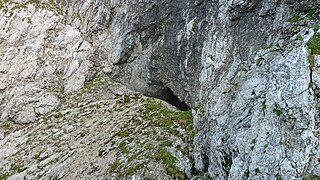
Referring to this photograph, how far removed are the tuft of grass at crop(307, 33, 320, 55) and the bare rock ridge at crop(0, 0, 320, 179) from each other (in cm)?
5

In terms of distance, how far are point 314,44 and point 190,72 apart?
9.09 metres

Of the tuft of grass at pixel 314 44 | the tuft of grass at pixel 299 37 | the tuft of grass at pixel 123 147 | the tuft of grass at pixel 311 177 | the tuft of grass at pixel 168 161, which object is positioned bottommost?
the tuft of grass at pixel 168 161

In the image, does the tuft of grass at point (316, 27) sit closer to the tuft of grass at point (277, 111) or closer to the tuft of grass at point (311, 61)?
the tuft of grass at point (311, 61)

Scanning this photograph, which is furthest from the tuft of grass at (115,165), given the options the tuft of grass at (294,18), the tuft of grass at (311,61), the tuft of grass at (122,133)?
A: the tuft of grass at (294,18)

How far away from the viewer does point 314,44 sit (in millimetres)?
8812

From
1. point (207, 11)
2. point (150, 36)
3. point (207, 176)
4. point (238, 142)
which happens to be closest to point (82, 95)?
point (150, 36)

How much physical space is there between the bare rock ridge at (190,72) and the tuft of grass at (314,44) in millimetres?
49

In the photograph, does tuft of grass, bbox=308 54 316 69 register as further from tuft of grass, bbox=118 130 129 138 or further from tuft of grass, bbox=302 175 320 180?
tuft of grass, bbox=118 130 129 138

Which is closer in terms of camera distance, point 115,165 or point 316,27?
point 316,27

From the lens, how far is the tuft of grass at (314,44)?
8641mm

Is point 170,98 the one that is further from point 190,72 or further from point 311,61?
point 311,61

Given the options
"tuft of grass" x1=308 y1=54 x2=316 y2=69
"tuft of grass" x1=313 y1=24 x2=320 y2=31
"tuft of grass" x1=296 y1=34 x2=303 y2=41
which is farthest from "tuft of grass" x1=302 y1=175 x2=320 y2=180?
"tuft of grass" x1=313 y1=24 x2=320 y2=31

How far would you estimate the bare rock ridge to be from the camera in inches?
324

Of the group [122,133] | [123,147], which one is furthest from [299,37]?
[122,133]
